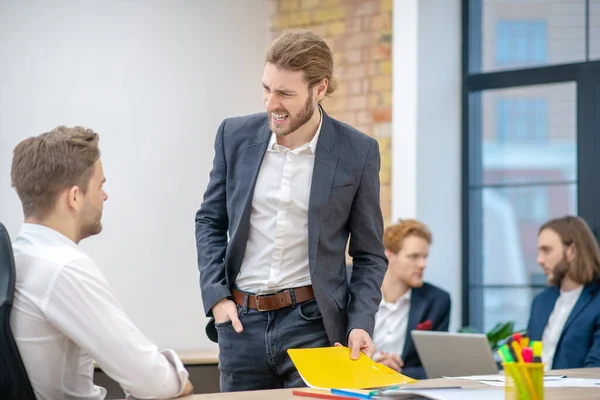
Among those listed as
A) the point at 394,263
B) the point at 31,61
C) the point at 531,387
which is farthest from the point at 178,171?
the point at 531,387

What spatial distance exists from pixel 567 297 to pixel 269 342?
7.84 feet

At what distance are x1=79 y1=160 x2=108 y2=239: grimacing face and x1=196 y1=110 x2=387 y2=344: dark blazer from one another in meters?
0.51

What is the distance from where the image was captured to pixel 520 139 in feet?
17.0

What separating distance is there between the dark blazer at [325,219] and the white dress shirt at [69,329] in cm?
60

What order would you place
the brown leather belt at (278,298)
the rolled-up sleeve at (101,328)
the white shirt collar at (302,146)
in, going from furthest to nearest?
the white shirt collar at (302,146)
the brown leather belt at (278,298)
the rolled-up sleeve at (101,328)

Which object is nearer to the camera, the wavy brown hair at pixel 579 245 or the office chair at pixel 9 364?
the office chair at pixel 9 364

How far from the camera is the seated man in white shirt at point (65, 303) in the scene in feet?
5.98

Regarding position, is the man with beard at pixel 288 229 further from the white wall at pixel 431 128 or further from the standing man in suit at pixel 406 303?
the white wall at pixel 431 128

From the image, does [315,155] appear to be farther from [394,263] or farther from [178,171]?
[178,171]

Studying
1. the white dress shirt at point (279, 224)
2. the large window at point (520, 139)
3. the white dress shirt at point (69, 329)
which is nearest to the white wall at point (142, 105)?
the large window at point (520, 139)

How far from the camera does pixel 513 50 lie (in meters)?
5.22

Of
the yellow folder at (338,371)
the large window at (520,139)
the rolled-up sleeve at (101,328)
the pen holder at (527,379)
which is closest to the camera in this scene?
the pen holder at (527,379)

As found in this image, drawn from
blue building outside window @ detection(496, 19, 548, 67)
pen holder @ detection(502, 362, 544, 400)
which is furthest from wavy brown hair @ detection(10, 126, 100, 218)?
blue building outside window @ detection(496, 19, 548, 67)

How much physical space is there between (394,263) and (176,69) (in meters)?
1.69
